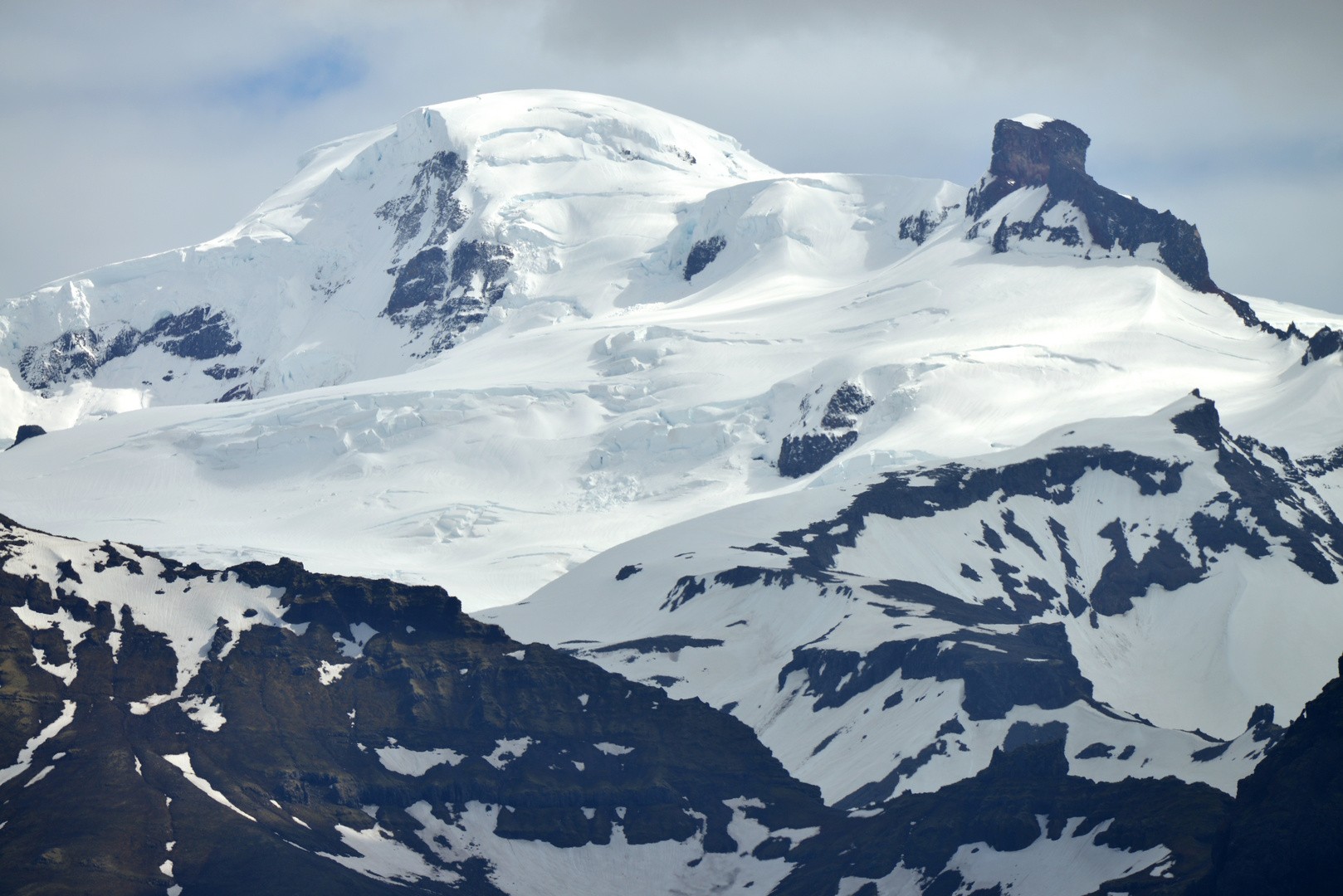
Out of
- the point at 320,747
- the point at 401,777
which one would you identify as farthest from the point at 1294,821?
the point at 320,747

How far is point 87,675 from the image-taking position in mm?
168125

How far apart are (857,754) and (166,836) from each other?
221 ft

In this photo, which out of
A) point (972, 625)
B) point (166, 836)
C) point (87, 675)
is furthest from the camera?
point (972, 625)

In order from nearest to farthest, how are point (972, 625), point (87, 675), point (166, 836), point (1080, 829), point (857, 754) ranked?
point (1080, 829)
point (166, 836)
point (87, 675)
point (857, 754)
point (972, 625)

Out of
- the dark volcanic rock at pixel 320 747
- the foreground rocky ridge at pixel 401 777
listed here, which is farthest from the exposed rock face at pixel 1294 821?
the dark volcanic rock at pixel 320 747

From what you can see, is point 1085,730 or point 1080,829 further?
point 1085,730

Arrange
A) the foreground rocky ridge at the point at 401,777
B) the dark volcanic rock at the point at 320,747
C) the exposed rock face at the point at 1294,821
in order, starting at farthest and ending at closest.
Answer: the dark volcanic rock at the point at 320,747 < the foreground rocky ridge at the point at 401,777 < the exposed rock face at the point at 1294,821

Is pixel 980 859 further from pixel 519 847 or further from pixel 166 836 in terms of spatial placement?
pixel 166 836

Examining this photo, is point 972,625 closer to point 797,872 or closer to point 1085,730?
point 1085,730

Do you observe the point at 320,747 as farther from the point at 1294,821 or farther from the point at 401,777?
the point at 1294,821

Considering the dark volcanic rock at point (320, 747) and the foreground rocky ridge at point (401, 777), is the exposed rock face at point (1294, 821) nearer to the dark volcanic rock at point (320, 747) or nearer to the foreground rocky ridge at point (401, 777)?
the foreground rocky ridge at point (401, 777)

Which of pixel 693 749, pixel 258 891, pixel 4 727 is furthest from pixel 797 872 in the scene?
pixel 4 727

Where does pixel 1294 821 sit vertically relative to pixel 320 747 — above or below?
above

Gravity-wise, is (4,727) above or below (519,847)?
above
